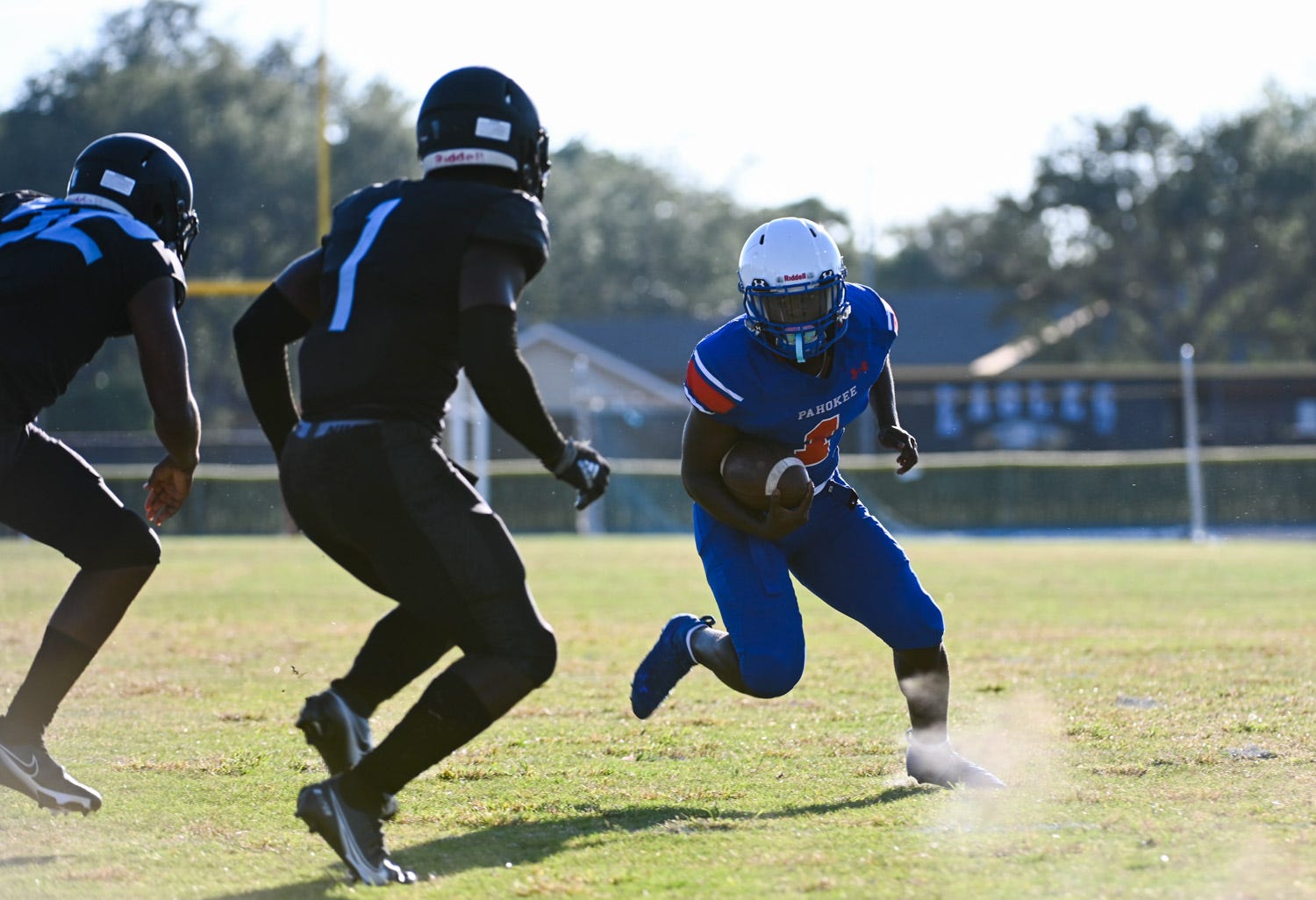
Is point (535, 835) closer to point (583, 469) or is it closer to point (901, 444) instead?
point (583, 469)

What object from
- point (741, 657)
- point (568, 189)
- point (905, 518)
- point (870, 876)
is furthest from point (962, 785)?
point (568, 189)

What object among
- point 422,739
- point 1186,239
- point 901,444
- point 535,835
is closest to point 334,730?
point 422,739

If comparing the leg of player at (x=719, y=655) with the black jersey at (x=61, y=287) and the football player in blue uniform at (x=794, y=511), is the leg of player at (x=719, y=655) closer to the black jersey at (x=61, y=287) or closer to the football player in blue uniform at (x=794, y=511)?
the football player in blue uniform at (x=794, y=511)

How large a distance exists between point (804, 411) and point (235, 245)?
3096 centimetres

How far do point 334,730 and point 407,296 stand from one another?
1111mm

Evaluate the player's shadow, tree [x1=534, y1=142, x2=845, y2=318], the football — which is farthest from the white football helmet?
tree [x1=534, y1=142, x2=845, y2=318]

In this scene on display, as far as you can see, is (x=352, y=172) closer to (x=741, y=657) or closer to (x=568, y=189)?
(x=568, y=189)

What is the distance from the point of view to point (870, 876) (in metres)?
3.52

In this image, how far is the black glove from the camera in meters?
3.60

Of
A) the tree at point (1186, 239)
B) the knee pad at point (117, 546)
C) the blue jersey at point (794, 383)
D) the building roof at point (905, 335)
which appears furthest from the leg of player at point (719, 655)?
the tree at point (1186, 239)

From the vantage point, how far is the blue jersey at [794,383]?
4.61 meters

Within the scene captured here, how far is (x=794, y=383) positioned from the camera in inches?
183

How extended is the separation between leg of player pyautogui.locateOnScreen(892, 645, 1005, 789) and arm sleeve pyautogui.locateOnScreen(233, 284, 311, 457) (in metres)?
2.08

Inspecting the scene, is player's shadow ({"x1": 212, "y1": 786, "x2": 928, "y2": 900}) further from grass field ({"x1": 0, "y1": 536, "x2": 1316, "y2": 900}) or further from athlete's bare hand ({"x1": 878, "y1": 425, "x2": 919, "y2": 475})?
athlete's bare hand ({"x1": 878, "y1": 425, "x2": 919, "y2": 475})
